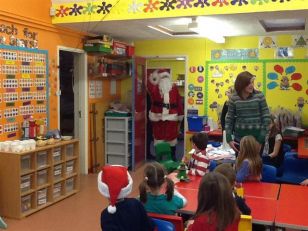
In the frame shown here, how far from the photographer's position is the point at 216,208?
202 centimetres

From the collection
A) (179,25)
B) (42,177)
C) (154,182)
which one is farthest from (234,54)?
(154,182)

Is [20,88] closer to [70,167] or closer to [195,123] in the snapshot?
[70,167]

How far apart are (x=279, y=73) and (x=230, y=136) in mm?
2891

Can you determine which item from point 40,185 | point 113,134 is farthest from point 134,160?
point 40,185

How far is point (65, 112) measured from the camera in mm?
6473

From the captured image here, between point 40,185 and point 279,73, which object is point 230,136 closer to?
point 40,185

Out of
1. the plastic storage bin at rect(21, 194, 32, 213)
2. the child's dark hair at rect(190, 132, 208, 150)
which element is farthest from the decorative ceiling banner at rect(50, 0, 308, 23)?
the plastic storage bin at rect(21, 194, 32, 213)

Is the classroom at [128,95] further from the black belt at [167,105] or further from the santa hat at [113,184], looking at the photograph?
the santa hat at [113,184]

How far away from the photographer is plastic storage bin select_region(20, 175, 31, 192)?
422cm

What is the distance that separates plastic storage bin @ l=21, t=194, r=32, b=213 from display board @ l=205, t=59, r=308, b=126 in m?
3.58

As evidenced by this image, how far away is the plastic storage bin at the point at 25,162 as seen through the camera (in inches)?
167

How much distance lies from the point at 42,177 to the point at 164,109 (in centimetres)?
274

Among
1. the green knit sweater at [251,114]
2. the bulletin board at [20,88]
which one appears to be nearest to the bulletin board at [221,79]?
the green knit sweater at [251,114]

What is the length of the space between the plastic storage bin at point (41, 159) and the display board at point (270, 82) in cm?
324
